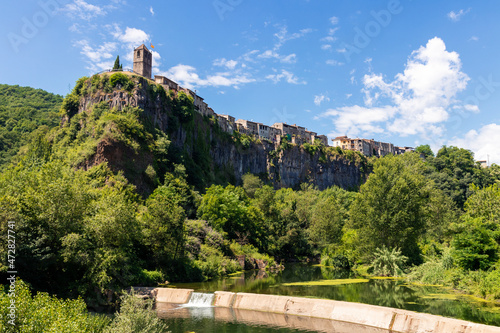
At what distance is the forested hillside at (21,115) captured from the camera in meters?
89.0

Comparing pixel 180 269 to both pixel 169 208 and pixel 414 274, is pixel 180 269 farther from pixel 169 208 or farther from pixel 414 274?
pixel 414 274

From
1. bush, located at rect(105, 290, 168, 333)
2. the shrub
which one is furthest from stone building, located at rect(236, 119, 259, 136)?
Result: bush, located at rect(105, 290, 168, 333)

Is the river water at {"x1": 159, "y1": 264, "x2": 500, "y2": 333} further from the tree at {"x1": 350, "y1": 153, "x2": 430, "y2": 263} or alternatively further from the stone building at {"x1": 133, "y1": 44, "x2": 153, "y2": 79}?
the stone building at {"x1": 133, "y1": 44, "x2": 153, "y2": 79}

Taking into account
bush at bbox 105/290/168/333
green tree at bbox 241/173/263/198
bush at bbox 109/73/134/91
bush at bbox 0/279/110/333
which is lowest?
bush at bbox 105/290/168/333

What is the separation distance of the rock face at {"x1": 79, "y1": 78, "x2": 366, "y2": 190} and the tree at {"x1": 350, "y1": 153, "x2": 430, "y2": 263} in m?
37.9

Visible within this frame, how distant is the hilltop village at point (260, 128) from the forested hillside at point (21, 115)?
30.5 metres

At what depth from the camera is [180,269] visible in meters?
38.8

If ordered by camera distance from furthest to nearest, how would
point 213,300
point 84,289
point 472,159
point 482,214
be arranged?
point 472,159, point 482,214, point 213,300, point 84,289

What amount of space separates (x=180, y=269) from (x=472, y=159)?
13077cm

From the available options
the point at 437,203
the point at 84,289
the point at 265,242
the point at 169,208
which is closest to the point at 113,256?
the point at 84,289

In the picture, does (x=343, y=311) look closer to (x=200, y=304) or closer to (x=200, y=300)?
(x=200, y=304)

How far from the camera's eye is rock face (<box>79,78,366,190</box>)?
68688 millimetres

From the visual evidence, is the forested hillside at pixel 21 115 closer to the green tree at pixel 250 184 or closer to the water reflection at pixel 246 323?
the green tree at pixel 250 184

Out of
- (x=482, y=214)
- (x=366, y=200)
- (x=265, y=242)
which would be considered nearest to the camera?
(x=482, y=214)
